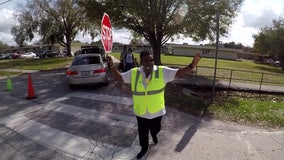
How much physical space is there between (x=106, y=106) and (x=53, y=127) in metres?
2.27

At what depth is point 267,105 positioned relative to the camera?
9.64 m

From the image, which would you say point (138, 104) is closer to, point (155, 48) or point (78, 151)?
point (78, 151)

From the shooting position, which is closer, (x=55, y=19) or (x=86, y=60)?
(x=86, y=60)

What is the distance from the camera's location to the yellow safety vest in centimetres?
420

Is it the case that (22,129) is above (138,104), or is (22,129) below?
below

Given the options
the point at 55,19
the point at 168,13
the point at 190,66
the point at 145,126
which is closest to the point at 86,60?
the point at 145,126

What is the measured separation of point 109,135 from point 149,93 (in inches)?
80.5

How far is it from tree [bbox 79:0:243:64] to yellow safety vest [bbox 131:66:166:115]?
13.3 meters

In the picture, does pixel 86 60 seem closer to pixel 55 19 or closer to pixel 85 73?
pixel 85 73

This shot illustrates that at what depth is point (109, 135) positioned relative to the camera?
579 centimetres

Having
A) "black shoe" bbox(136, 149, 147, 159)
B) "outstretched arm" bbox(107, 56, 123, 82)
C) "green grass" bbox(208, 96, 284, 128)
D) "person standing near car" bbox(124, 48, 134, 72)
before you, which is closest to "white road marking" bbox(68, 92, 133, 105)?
"green grass" bbox(208, 96, 284, 128)

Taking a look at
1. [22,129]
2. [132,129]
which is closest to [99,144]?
[132,129]

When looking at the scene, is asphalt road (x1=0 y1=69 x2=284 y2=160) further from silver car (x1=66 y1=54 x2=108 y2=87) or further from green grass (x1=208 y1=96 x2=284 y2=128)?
silver car (x1=66 y1=54 x2=108 y2=87)

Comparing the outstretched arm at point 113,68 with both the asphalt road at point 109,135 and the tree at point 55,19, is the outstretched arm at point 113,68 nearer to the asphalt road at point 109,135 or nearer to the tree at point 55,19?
the asphalt road at point 109,135
